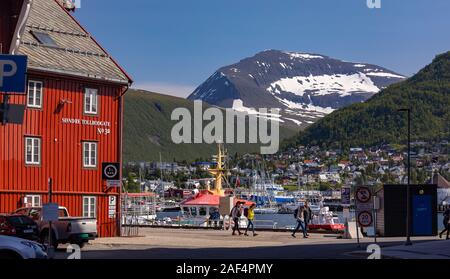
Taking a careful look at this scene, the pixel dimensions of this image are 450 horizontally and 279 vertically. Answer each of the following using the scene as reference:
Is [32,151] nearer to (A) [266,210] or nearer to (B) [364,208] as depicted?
(B) [364,208]

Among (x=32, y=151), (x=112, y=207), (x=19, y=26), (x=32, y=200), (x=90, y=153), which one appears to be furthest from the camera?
(x=112, y=207)

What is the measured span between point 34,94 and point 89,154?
4779 mm

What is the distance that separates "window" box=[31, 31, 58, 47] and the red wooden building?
0.24 ft

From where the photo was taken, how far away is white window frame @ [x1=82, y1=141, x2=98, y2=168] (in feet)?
148

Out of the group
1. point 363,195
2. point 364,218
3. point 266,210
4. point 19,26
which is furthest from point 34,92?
point 266,210

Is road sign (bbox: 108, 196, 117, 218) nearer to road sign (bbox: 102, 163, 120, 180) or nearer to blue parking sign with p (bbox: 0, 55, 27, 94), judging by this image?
road sign (bbox: 102, 163, 120, 180)

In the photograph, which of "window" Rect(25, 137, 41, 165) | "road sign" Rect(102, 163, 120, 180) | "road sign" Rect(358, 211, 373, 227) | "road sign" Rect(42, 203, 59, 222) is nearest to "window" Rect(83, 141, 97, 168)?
"road sign" Rect(102, 163, 120, 180)

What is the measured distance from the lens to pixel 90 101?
45406 millimetres

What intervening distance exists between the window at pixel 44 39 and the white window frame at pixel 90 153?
562 centimetres

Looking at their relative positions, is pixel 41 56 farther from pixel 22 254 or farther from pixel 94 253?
pixel 22 254

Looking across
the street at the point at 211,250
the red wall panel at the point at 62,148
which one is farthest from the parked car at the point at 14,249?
the red wall panel at the point at 62,148

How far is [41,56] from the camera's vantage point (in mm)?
43000
